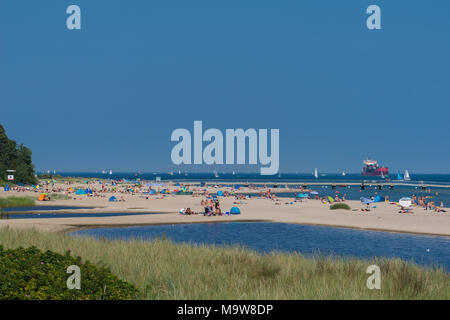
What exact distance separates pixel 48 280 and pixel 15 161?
100 meters

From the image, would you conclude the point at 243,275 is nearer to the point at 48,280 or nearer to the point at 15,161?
the point at 48,280

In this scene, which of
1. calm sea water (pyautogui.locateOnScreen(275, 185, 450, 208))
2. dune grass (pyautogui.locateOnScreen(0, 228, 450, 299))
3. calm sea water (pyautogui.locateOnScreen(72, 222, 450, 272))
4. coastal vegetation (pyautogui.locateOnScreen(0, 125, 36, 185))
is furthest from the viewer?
coastal vegetation (pyautogui.locateOnScreen(0, 125, 36, 185))

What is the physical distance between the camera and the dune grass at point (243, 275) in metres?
12.3

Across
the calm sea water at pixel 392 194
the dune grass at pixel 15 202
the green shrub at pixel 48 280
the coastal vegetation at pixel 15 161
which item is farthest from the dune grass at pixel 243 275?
the coastal vegetation at pixel 15 161

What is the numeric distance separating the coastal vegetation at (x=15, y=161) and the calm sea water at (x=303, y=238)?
72.0 m

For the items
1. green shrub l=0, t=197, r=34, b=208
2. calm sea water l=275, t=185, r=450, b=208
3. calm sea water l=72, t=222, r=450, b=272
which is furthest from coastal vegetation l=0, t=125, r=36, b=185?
calm sea water l=72, t=222, r=450, b=272

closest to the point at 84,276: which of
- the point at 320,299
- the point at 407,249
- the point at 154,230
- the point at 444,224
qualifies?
the point at 320,299

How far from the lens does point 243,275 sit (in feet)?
49.9

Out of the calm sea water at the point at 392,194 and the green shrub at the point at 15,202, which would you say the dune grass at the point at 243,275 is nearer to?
the green shrub at the point at 15,202

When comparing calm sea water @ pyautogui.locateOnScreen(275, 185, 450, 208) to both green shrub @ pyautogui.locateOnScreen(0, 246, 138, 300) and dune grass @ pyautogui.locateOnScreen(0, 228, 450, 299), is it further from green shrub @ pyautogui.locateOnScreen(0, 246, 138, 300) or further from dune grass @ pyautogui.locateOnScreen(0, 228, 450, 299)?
green shrub @ pyautogui.locateOnScreen(0, 246, 138, 300)

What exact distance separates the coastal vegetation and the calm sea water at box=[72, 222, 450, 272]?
236 feet

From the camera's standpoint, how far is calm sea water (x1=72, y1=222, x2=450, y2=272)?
84.6 ft
